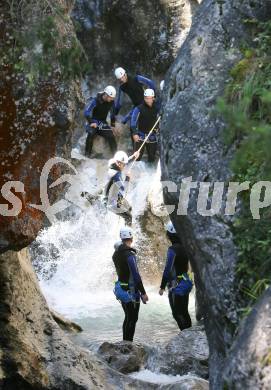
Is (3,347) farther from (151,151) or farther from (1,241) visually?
(151,151)

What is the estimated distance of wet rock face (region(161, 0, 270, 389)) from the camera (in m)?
6.25

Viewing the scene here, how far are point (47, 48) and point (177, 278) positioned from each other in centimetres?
543

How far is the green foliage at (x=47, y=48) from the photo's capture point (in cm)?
670

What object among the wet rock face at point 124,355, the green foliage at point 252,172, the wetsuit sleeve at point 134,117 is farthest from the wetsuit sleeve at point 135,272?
the wetsuit sleeve at point 134,117

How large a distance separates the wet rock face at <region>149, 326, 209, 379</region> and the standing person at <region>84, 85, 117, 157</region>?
7.69 metres

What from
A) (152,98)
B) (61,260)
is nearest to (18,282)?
(61,260)

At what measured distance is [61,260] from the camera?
52.6ft

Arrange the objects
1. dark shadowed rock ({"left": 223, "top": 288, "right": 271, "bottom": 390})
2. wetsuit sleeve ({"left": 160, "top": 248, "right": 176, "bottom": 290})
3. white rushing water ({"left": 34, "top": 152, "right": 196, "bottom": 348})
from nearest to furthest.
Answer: dark shadowed rock ({"left": 223, "top": 288, "right": 271, "bottom": 390}), wetsuit sleeve ({"left": 160, "top": 248, "right": 176, "bottom": 290}), white rushing water ({"left": 34, "top": 152, "right": 196, "bottom": 348})

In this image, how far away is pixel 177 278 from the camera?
11211 mm

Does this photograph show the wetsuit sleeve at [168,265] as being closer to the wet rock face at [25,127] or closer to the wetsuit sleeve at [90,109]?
the wet rock face at [25,127]

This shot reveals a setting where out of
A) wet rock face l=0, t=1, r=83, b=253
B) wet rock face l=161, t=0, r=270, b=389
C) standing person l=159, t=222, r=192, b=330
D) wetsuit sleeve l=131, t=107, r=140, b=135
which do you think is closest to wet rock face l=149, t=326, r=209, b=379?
standing person l=159, t=222, r=192, b=330

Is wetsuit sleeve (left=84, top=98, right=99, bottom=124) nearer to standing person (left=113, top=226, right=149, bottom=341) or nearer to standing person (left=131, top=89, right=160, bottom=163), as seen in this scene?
standing person (left=131, top=89, right=160, bottom=163)

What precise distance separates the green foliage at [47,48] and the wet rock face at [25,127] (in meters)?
0.12

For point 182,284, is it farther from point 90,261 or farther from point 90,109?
point 90,109
